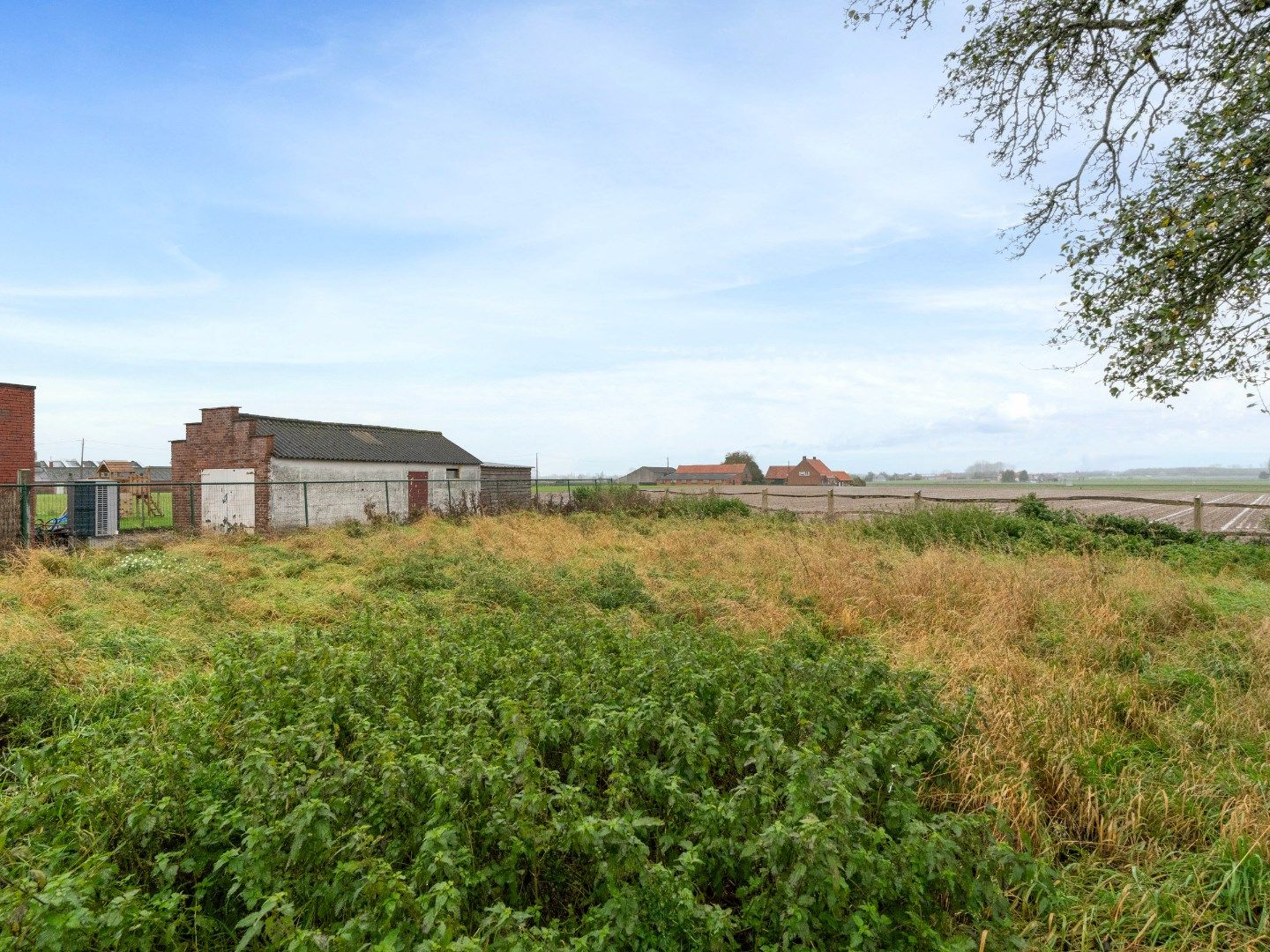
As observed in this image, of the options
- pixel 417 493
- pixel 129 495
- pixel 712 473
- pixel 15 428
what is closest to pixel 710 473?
pixel 712 473

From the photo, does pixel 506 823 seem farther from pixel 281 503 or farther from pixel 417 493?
pixel 417 493

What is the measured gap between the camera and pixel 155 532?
679 inches

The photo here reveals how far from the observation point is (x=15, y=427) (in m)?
19.3

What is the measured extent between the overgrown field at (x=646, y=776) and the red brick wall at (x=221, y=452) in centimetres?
1595

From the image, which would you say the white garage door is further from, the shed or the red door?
the shed

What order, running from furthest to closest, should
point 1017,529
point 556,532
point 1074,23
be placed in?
point 556,532
point 1017,529
point 1074,23

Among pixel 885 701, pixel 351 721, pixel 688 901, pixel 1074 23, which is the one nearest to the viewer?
pixel 688 901

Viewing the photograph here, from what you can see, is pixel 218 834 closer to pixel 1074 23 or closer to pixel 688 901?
pixel 688 901

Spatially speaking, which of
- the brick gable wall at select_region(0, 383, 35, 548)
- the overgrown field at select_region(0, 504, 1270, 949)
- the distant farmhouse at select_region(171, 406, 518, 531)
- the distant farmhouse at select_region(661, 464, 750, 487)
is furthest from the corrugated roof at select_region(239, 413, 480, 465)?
the distant farmhouse at select_region(661, 464, 750, 487)

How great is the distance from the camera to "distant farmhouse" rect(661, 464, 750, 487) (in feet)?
220

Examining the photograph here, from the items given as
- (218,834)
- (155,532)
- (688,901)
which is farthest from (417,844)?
(155,532)

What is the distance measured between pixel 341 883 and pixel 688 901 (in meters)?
1.36

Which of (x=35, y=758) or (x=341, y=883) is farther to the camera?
(x=35, y=758)

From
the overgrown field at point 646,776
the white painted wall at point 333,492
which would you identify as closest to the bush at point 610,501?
the white painted wall at point 333,492
